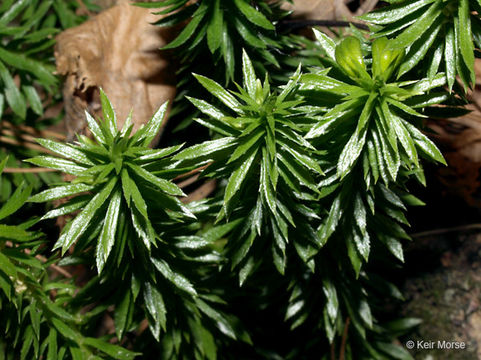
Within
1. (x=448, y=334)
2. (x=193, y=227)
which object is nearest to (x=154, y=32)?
(x=193, y=227)

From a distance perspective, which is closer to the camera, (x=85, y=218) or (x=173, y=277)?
(x=85, y=218)

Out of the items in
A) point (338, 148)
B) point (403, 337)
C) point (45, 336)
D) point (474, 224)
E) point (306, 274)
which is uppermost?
point (338, 148)

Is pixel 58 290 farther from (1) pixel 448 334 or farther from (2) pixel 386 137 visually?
(1) pixel 448 334

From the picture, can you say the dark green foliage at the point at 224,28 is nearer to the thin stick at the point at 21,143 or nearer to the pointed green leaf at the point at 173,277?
the pointed green leaf at the point at 173,277

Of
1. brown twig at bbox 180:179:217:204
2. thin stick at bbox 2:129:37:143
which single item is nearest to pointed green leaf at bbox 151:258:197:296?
brown twig at bbox 180:179:217:204

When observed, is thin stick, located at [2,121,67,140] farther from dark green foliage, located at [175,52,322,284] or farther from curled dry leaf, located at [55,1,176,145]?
dark green foliage, located at [175,52,322,284]

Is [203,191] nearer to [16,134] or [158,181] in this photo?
[158,181]

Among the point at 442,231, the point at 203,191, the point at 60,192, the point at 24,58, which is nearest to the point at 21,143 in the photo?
the point at 24,58

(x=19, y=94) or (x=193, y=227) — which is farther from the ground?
(x=19, y=94)
